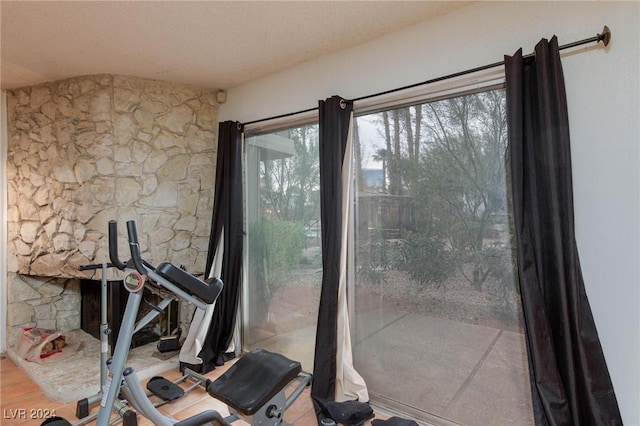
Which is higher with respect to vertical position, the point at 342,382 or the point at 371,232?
the point at 371,232

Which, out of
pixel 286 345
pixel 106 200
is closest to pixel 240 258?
pixel 286 345

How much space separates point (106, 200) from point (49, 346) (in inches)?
54.9

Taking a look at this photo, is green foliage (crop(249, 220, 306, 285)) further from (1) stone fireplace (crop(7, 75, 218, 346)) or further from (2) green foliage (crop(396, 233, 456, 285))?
(2) green foliage (crop(396, 233, 456, 285))

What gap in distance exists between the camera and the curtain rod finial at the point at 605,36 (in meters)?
1.55

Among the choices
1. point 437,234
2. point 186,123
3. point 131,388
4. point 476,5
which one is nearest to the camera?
point 131,388

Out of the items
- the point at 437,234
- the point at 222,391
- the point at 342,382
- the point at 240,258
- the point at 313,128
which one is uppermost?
the point at 313,128

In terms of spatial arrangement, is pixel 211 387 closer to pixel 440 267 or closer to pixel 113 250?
pixel 113 250

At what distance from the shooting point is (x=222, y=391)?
177 centimetres

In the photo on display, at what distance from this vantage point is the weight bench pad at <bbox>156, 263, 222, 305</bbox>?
4.73 feet

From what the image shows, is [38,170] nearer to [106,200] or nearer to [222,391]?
[106,200]

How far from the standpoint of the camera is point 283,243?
9.68 ft

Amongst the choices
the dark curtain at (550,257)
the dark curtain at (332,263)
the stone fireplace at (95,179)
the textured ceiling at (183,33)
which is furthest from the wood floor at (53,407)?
the textured ceiling at (183,33)

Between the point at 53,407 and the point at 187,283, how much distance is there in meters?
1.85

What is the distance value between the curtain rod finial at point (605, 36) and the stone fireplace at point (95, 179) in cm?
287
